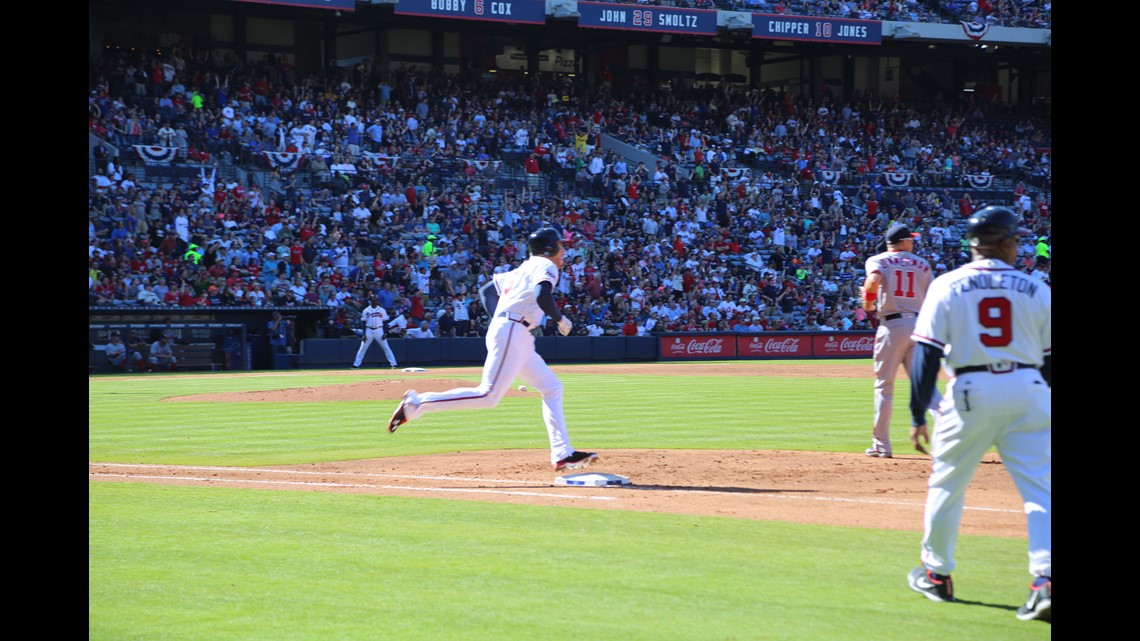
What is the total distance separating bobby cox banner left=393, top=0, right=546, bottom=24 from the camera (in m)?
40.5

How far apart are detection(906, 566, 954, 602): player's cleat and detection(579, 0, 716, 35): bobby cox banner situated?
3824 cm

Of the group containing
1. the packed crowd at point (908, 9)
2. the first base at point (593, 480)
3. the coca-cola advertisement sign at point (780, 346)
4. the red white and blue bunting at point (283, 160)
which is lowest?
the coca-cola advertisement sign at point (780, 346)

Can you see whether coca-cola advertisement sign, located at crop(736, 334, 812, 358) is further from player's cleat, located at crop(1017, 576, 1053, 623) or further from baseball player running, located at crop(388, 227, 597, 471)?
player's cleat, located at crop(1017, 576, 1053, 623)

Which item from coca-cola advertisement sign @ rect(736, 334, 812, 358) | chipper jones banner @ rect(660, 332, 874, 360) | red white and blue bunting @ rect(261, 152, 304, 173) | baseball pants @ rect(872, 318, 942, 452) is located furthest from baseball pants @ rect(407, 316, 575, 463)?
red white and blue bunting @ rect(261, 152, 304, 173)

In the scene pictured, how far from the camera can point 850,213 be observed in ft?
137

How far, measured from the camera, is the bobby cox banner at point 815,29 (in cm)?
4528

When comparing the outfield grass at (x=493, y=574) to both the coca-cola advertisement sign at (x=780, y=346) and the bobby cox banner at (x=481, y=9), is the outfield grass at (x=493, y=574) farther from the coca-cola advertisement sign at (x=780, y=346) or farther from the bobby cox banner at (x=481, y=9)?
the bobby cox banner at (x=481, y=9)

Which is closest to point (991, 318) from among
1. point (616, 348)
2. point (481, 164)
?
point (616, 348)

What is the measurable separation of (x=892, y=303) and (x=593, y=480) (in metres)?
3.62

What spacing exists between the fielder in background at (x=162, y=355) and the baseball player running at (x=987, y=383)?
90.7 feet

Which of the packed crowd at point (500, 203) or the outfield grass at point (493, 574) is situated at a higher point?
the packed crowd at point (500, 203)

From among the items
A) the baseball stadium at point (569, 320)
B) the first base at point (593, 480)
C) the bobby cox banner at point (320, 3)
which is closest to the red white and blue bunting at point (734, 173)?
the baseball stadium at point (569, 320)

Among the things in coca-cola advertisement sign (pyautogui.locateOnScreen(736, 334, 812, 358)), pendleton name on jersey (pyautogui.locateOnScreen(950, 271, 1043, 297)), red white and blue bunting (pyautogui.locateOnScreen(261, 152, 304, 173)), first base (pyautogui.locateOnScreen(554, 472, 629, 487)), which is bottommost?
coca-cola advertisement sign (pyautogui.locateOnScreen(736, 334, 812, 358))
